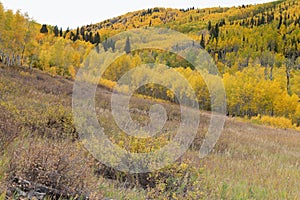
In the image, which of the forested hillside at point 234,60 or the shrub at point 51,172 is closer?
the shrub at point 51,172

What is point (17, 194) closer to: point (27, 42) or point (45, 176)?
point (45, 176)

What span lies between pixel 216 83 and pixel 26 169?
55.5m

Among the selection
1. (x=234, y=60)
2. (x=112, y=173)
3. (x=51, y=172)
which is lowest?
(x=112, y=173)

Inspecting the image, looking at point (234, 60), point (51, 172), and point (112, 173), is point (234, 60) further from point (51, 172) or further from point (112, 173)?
point (51, 172)

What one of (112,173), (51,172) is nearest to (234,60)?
(112,173)

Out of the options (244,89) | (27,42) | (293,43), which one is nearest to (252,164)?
(27,42)

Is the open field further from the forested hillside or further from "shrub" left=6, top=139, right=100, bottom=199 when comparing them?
the forested hillside

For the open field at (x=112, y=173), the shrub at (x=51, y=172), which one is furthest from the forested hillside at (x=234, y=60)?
the shrub at (x=51, y=172)

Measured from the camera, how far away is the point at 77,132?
7.12 meters

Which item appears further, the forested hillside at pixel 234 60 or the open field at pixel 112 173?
the forested hillside at pixel 234 60

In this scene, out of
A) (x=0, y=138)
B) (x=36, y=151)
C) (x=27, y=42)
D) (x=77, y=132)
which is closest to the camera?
(x=36, y=151)

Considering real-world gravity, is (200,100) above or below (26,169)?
below

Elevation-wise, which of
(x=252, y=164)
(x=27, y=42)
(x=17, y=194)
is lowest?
(x=252, y=164)

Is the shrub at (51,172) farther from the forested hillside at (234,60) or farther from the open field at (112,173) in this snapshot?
the forested hillside at (234,60)
